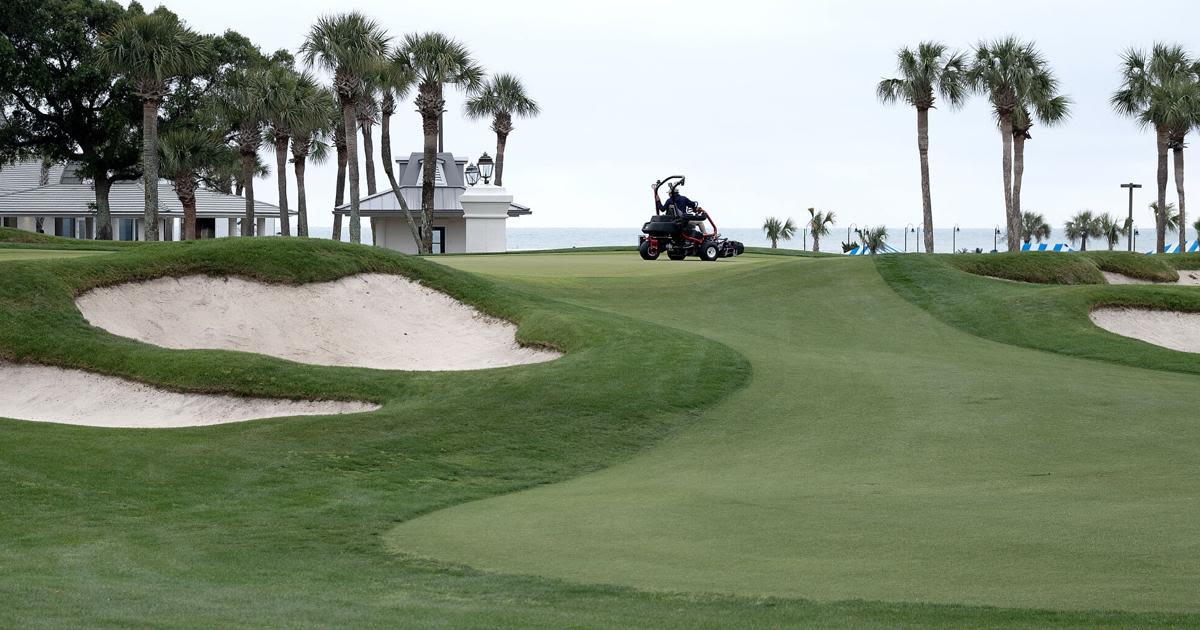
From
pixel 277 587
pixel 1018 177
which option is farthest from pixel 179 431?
pixel 1018 177

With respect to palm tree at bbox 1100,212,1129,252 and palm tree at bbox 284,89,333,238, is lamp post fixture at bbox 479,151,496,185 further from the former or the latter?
palm tree at bbox 1100,212,1129,252

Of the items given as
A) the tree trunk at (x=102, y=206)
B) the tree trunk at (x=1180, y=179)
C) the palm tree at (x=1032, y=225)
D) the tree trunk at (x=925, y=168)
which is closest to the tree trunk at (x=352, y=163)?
the tree trunk at (x=102, y=206)

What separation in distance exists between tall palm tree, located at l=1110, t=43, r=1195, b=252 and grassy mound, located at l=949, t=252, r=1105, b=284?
3511cm

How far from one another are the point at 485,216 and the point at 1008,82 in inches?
1083

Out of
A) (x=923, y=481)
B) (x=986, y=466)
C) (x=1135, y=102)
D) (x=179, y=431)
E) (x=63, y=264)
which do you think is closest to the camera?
(x=923, y=481)

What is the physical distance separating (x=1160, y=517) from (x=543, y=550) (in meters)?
5.08

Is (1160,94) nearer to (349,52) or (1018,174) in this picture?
(1018,174)

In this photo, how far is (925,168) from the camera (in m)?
66.2

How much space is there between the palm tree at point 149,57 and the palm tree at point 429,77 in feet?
39.5

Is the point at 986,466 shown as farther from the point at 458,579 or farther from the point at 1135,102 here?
the point at 1135,102

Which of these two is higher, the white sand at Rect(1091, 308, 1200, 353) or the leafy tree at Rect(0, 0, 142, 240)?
the leafy tree at Rect(0, 0, 142, 240)

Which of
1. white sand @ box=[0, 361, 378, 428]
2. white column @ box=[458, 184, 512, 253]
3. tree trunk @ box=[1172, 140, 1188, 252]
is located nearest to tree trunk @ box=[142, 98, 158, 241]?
white column @ box=[458, 184, 512, 253]

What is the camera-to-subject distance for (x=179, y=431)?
16.3m

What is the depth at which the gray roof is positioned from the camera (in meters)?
75.7
